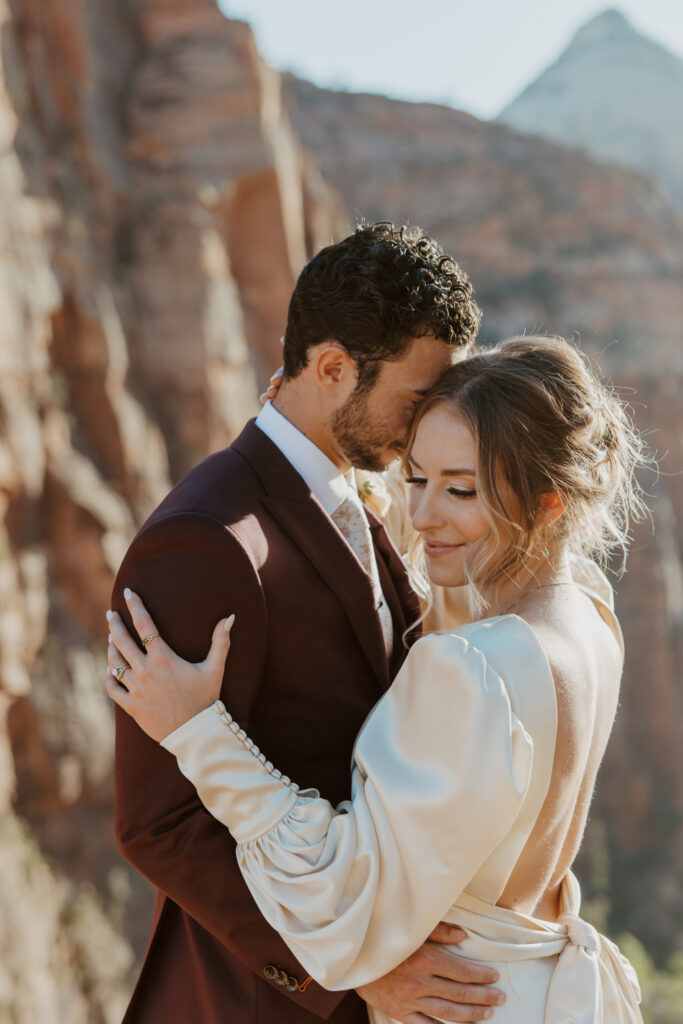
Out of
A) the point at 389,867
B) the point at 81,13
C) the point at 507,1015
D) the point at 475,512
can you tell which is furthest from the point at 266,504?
the point at 81,13

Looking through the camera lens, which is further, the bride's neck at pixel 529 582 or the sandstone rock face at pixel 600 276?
the sandstone rock face at pixel 600 276

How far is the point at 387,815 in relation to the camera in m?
1.74

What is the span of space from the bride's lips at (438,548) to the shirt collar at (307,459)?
26 centimetres

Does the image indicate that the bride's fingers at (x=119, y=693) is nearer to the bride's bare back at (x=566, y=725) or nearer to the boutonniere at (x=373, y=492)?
the bride's bare back at (x=566, y=725)

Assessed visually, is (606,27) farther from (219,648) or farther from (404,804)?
(404,804)

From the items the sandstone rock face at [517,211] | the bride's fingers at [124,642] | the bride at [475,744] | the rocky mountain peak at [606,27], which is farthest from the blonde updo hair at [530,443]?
the rocky mountain peak at [606,27]

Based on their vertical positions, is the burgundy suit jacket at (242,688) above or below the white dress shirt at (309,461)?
below

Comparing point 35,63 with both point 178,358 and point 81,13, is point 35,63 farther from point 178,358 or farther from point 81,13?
point 178,358

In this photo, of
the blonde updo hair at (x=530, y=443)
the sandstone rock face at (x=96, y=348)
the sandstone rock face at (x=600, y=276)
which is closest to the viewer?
the blonde updo hair at (x=530, y=443)

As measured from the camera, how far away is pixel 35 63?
9.60m

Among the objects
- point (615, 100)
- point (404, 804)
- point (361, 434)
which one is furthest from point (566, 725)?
point (615, 100)

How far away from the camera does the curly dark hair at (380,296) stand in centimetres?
220

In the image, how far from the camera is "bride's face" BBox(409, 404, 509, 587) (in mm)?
2105

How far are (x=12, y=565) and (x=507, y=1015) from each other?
273 inches
